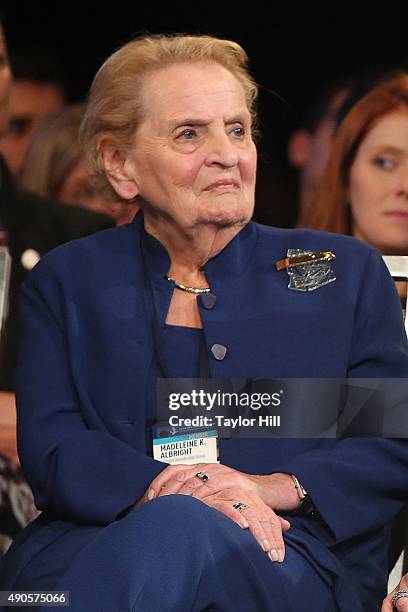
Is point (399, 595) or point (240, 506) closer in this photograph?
point (399, 595)

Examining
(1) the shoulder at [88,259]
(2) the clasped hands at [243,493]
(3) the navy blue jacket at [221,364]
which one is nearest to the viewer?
(2) the clasped hands at [243,493]

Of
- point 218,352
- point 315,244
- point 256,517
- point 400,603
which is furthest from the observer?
point 315,244

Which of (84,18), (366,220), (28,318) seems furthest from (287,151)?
(28,318)

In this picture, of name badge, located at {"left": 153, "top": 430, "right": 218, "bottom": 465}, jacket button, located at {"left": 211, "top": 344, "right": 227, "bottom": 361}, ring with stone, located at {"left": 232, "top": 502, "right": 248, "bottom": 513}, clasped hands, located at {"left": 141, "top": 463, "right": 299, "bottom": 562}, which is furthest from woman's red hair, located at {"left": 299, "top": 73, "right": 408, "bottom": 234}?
ring with stone, located at {"left": 232, "top": 502, "right": 248, "bottom": 513}

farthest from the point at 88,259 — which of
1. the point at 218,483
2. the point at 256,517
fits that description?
the point at 256,517

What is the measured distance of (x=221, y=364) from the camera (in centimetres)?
243

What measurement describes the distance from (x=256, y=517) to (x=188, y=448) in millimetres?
310

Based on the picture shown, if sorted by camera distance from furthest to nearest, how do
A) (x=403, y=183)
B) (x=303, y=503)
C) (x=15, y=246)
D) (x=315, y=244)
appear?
(x=15, y=246)
(x=403, y=183)
(x=315, y=244)
(x=303, y=503)

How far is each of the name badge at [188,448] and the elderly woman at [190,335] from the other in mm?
31

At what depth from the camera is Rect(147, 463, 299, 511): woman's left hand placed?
219cm

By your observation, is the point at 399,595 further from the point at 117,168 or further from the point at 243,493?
the point at 117,168

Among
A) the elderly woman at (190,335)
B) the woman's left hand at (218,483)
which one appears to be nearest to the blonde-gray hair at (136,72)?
→ the elderly woman at (190,335)

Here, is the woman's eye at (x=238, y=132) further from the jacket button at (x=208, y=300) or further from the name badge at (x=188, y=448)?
the name badge at (x=188, y=448)

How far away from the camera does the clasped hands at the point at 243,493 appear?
2.07 m
